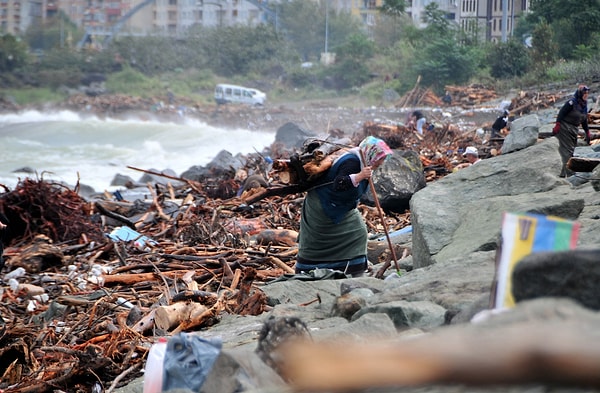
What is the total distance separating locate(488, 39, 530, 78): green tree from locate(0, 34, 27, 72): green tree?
41.1 m

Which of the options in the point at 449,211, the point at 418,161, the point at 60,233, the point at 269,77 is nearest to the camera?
the point at 449,211

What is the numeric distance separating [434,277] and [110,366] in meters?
1.93

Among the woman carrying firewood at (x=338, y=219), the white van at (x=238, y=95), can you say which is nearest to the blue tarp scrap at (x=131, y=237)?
the woman carrying firewood at (x=338, y=219)

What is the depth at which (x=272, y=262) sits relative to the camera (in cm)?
834

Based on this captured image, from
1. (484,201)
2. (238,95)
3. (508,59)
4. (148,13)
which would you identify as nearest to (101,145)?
(238,95)

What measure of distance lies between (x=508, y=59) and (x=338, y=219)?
35206 millimetres

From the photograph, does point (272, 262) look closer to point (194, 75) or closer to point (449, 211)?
point (449, 211)

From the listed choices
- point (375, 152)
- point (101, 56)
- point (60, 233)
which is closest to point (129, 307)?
point (375, 152)

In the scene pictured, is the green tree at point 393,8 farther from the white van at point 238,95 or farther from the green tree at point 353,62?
the white van at point 238,95

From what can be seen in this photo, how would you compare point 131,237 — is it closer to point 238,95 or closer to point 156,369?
point 156,369

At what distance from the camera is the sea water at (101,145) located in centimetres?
2822

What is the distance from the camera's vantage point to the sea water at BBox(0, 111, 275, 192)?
92.6 ft

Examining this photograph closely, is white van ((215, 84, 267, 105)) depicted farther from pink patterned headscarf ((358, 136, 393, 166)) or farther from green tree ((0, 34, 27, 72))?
pink patterned headscarf ((358, 136, 393, 166))

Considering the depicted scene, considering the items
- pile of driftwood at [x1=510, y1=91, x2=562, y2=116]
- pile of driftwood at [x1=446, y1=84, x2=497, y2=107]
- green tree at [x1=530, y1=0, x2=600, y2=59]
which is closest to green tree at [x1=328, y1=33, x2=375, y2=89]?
pile of driftwood at [x1=446, y1=84, x2=497, y2=107]
